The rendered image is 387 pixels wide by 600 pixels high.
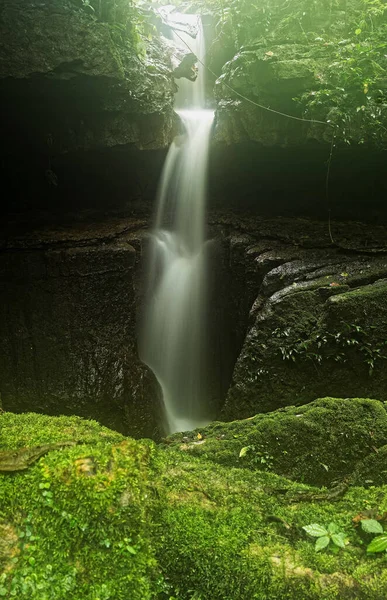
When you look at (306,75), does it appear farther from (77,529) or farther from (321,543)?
(77,529)

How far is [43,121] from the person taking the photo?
7234 mm

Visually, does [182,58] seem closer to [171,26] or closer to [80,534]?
[171,26]

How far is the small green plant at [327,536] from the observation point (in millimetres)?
1775

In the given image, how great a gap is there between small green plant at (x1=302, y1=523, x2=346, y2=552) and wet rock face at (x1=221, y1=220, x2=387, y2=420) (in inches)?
157

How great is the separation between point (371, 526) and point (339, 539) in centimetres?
17

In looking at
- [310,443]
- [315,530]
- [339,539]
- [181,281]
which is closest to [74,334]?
[181,281]

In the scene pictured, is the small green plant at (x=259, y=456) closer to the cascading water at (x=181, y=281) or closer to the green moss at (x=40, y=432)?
the green moss at (x=40, y=432)

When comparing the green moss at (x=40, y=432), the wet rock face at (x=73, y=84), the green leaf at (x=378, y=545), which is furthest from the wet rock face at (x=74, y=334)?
the green leaf at (x=378, y=545)

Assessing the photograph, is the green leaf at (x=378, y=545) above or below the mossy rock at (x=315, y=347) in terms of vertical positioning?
above

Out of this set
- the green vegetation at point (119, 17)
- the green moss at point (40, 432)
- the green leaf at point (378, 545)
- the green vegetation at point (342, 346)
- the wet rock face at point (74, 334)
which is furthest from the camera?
the wet rock face at point (74, 334)

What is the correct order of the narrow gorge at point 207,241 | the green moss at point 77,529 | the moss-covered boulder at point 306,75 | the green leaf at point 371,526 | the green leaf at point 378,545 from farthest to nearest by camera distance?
the moss-covered boulder at point 306,75, the narrow gorge at point 207,241, the green leaf at point 371,526, the green leaf at point 378,545, the green moss at point 77,529

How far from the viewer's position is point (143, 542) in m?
1.63

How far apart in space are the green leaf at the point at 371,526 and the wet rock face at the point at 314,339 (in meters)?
3.97

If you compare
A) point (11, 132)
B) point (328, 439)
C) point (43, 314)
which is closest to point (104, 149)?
point (11, 132)
